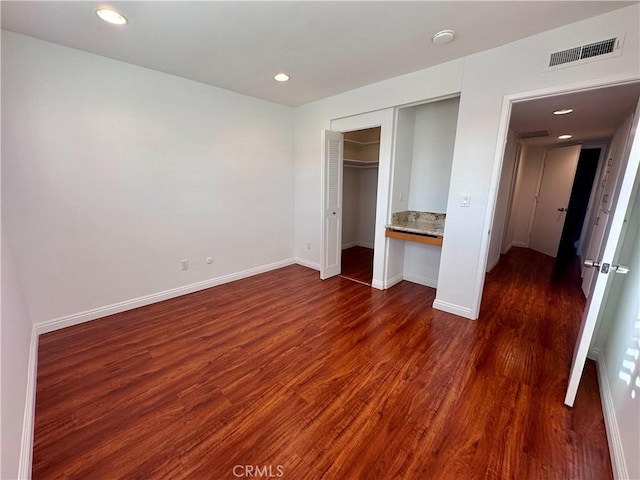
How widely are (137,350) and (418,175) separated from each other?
3641mm

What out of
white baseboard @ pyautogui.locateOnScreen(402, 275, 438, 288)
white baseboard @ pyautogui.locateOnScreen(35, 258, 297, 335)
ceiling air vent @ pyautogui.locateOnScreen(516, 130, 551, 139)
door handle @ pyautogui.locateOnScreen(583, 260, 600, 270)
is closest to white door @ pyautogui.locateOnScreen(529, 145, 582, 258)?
ceiling air vent @ pyautogui.locateOnScreen(516, 130, 551, 139)

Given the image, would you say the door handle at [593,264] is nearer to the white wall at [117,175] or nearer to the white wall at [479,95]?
the white wall at [479,95]

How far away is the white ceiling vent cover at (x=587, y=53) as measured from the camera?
180 centimetres

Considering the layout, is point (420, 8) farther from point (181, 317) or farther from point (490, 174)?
point (181, 317)

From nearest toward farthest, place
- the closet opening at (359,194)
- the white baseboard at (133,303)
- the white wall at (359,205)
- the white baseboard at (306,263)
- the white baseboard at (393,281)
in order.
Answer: the white baseboard at (133,303), the white baseboard at (393,281), the white baseboard at (306,263), the closet opening at (359,194), the white wall at (359,205)

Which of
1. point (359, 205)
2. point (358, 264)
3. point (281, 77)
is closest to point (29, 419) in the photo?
point (281, 77)

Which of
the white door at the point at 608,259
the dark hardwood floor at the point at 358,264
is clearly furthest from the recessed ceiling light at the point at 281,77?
the white door at the point at 608,259

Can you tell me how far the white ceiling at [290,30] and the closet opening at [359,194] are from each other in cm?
224

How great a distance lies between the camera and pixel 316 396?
5.76 ft

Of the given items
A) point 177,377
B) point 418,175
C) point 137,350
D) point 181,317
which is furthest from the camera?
point 418,175

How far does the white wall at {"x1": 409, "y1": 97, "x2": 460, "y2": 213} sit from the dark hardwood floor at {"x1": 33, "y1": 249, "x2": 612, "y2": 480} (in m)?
1.48

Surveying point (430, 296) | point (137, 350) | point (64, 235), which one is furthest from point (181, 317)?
point (430, 296)

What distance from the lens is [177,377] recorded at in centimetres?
191

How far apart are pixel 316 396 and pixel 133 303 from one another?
234 centimetres
